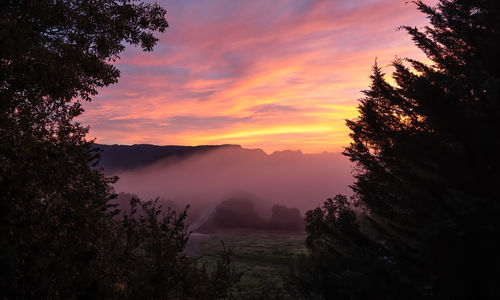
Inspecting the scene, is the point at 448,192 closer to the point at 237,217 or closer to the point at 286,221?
the point at 286,221

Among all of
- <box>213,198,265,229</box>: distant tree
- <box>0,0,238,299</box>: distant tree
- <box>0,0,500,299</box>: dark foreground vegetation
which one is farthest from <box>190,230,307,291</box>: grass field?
<box>0,0,238,299</box>: distant tree

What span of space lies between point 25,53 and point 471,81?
19.2 meters

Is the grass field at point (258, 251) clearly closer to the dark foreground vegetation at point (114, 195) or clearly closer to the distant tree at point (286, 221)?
the distant tree at point (286, 221)

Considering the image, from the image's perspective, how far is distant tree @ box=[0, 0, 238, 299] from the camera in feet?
15.7

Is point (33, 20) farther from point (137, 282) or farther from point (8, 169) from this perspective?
point (137, 282)

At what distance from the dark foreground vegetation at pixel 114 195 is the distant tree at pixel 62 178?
0.03 m

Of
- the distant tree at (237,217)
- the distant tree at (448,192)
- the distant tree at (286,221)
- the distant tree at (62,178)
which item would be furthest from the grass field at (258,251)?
the distant tree at (62,178)

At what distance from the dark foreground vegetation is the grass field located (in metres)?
41.3

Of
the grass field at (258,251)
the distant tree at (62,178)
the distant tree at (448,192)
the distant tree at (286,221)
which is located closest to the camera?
the distant tree at (62,178)

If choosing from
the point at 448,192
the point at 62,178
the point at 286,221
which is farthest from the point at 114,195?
the point at 286,221

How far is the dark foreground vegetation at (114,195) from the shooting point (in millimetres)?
4992

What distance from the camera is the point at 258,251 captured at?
323ft

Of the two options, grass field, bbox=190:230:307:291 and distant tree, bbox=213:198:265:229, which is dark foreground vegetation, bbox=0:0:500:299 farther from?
distant tree, bbox=213:198:265:229

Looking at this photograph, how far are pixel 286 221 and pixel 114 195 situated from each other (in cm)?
15040
